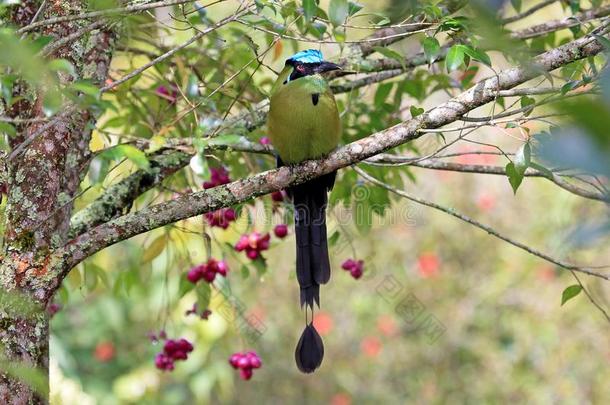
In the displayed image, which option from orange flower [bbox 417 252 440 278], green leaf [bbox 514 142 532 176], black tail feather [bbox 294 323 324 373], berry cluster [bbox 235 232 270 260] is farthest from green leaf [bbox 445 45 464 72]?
orange flower [bbox 417 252 440 278]

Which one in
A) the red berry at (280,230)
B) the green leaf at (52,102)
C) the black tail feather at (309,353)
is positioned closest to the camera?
the green leaf at (52,102)

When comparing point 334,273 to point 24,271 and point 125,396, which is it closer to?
point 125,396

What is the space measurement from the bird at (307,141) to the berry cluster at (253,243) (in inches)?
4.7

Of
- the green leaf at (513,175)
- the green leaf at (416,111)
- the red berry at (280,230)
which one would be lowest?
the green leaf at (513,175)

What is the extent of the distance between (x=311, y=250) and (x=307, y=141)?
345 mm

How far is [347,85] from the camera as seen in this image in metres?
2.59

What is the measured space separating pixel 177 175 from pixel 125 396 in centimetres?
164

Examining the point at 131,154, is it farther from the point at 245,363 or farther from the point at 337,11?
the point at 245,363

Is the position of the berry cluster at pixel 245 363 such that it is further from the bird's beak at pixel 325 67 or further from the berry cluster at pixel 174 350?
the bird's beak at pixel 325 67

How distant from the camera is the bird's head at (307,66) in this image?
2445 mm

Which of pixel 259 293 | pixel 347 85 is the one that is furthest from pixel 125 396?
pixel 347 85

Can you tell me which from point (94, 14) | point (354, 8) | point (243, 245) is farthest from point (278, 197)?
point (94, 14)

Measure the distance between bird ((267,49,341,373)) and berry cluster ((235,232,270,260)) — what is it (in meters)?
0.12

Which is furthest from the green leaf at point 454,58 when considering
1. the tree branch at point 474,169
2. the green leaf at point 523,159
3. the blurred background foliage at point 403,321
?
the blurred background foliage at point 403,321
